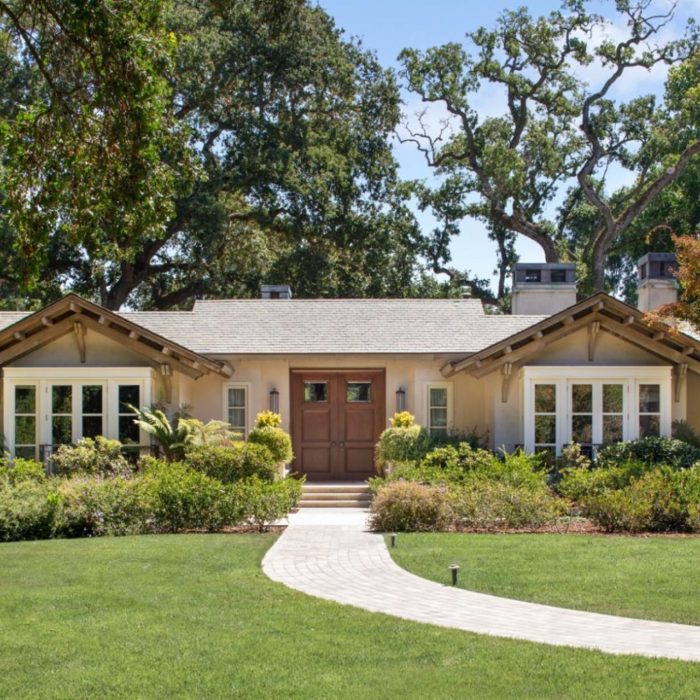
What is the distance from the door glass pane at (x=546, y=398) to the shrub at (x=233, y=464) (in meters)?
6.11

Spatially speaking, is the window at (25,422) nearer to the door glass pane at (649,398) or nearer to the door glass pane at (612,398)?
the door glass pane at (612,398)

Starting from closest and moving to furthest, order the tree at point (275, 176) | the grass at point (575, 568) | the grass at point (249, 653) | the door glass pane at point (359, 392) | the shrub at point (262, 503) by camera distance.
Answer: the grass at point (249, 653), the grass at point (575, 568), the shrub at point (262, 503), the door glass pane at point (359, 392), the tree at point (275, 176)

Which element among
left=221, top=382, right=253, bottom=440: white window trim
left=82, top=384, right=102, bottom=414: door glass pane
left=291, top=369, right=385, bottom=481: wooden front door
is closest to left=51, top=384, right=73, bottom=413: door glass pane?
left=82, top=384, right=102, bottom=414: door glass pane

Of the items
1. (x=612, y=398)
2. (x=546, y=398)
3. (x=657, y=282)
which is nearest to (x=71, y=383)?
(x=546, y=398)

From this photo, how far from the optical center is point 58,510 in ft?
49.5

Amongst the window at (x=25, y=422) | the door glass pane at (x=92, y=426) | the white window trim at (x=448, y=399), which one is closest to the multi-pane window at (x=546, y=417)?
the white window trim at (x=448, y=399)

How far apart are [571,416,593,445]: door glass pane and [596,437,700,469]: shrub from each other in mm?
945

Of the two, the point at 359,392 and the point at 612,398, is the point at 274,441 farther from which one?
the point at 612,398

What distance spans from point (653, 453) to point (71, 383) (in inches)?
478

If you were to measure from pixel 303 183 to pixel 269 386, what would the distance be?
15.2m

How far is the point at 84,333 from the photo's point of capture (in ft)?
70.8

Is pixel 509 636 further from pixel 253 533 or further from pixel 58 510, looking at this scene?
pixel 58 510

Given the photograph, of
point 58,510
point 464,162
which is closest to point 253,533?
point 58,510

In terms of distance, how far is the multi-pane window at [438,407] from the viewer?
2297cm
